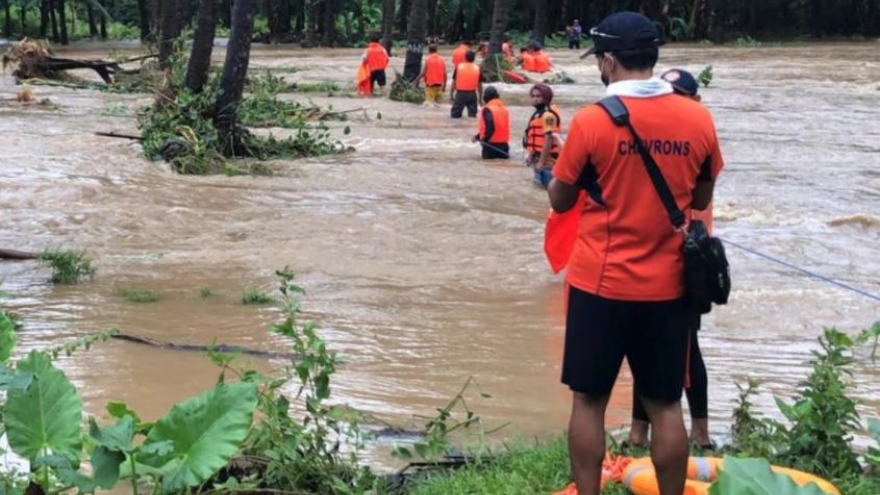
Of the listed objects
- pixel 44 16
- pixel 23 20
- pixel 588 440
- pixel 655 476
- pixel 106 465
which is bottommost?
pixel 23 20

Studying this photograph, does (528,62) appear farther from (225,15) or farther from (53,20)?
(225,15)

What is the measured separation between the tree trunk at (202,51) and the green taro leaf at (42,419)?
47.0 ft

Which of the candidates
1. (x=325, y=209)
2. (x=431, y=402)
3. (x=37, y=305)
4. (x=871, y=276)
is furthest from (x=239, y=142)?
→ (x=431, y=402)

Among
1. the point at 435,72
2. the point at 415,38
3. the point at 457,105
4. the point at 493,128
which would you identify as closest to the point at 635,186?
the point at 493,128

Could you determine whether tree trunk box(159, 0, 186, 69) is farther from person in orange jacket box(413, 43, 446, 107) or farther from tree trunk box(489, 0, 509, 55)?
tree trunk box(489, 0, 509, 55)

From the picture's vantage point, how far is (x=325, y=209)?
12484mm

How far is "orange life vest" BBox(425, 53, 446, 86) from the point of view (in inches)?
950

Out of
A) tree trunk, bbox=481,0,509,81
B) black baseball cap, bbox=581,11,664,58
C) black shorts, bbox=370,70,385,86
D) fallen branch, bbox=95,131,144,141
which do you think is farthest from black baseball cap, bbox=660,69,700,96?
tree trunk, bbox=481,0,509,81

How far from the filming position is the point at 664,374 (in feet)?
12.8

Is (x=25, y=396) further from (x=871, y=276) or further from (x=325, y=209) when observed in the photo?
(x=325, y=209)

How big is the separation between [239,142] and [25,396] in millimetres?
12877

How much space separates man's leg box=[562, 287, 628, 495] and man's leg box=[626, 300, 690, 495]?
0.07 meters

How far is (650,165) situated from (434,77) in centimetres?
2094

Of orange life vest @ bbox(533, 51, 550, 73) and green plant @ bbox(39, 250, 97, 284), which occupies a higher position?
orange life vest @ bbox(533, 51, 550, 73)
